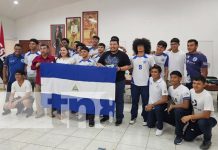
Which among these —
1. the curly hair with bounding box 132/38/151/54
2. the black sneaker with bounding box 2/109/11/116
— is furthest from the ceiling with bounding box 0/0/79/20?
the curly hair with bounding box 132/38/151/54

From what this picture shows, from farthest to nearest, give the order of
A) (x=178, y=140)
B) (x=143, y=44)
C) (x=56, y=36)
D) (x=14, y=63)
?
1. (x=56, y=36)
2. (x=14, y=63)
3. (x=143, y=44)
4. (x=178, y=140)

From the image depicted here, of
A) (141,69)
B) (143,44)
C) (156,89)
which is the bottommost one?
(156,89)

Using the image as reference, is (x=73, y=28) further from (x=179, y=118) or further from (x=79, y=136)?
(x=179, y=118)

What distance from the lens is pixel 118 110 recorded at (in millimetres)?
3770

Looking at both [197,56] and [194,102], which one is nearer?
[194,102]

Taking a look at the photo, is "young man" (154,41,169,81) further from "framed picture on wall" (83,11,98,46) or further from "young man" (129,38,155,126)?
"framed picture on wall" (83,11,98,46)

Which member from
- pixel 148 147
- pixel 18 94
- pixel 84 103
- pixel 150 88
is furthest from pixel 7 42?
pixel 148 147

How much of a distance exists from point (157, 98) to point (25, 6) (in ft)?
21.6

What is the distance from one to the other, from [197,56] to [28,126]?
3.02 metres

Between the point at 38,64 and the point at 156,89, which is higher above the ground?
the point at 38,64

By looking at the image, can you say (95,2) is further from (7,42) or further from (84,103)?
(84,103)

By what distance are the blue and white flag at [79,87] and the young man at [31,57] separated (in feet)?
1.62

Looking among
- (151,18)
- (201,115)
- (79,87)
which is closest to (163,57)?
(201,115)

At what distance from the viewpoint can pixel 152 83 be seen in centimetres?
352
